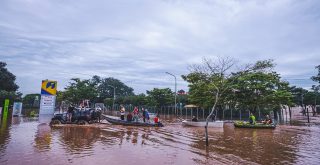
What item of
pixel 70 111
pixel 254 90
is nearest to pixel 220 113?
pixel 254 90

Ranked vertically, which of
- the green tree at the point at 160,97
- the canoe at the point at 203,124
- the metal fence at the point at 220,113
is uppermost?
the green tree at the point at 160,97

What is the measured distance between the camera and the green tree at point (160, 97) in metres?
63.3

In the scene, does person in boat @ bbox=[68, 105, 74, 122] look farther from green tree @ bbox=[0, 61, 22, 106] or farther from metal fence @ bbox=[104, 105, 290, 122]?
green tree @ bbox=[0, 61, 22, 106]

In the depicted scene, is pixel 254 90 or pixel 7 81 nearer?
pixel 254 90

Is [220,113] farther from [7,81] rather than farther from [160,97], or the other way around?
[7,81]

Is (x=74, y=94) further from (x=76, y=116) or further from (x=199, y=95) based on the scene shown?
(x=76, y=116)

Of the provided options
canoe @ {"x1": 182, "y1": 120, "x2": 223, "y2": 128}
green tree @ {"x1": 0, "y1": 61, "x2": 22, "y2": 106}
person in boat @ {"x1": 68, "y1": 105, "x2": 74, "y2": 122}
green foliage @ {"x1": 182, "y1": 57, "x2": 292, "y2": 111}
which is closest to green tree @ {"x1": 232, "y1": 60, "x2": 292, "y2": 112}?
green foliage @ {"x1": 182, "y1": 57, "x2": 292, "y2": 111}

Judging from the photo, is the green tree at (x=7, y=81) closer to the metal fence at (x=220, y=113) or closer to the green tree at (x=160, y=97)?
the green tree at (x=160, y=97)

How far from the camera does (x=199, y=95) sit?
1639 inches

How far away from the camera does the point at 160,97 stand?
64062mm

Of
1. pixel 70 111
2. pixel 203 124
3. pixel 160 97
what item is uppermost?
pixel 160 97

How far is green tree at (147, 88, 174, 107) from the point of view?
63.3m

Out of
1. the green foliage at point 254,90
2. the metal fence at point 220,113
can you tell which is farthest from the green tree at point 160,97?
the green foliage at point 254,90

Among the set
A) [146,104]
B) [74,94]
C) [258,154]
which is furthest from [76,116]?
[146,104]
